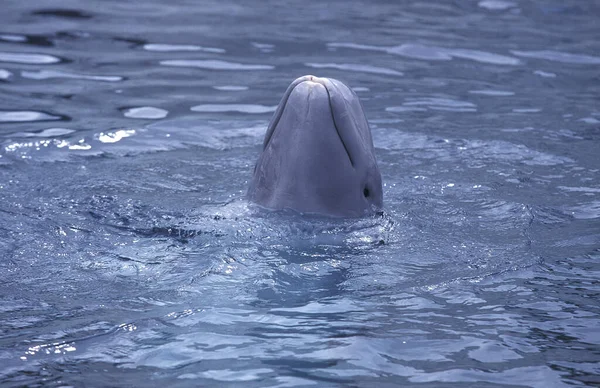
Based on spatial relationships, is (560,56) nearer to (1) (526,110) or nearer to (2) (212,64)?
(1) (526,110)

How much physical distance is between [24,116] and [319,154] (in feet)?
15.2

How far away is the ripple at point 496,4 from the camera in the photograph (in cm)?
1506

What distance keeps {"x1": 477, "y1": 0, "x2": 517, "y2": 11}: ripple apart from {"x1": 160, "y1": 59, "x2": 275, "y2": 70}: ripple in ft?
18.1

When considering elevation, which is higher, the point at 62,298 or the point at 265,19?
the point at 265,19

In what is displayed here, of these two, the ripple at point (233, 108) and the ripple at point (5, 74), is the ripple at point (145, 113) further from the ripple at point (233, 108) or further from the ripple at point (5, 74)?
the ripple at point (5, 74)

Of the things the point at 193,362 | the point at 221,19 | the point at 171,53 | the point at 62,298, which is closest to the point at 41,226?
the point at 62,298

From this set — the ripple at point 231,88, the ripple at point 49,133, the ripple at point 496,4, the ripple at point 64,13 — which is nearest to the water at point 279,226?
the ripple at point 231,88

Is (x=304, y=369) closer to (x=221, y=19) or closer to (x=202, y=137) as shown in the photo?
(x=202, y=137)

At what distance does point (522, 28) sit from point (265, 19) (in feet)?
12.4

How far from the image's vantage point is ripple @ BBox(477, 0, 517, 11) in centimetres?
1506

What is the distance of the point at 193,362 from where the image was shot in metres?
3.71

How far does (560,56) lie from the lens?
39.1 feet

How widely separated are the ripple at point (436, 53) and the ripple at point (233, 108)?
2.99 m

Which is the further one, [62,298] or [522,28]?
[522,28]
